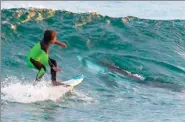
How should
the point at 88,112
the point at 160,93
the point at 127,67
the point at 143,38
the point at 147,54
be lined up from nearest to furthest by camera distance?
the point at 88,112
the point at 160,93
the point at 127,67
the point at 147,54
the point at 143,38

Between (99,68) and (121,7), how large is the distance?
939 cm

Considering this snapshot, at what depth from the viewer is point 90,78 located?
13.3 metres

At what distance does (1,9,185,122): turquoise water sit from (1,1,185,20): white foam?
3.66ft

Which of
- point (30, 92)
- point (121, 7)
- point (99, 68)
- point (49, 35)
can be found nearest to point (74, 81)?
point (30, 92)

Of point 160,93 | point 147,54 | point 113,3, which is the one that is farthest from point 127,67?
point 113,3

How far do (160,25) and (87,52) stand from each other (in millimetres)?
4980

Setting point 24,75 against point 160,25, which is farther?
point 160,25

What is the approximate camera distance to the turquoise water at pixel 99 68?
32.2 feet

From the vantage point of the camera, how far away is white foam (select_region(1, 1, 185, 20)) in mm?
20562

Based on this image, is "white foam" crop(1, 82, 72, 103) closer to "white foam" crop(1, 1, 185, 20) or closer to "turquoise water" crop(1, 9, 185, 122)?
"turquoise water" crop(1, 9, 185, 122)

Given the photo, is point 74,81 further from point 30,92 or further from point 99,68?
point 99,68

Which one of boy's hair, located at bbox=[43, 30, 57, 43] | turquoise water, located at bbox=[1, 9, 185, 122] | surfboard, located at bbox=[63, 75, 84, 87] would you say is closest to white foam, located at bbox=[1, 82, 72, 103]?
turquoise water, located at bbox=[1, 9, 185, 122]

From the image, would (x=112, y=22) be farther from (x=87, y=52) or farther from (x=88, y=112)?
(x=88, y=112)

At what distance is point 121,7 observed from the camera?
2320 centimetres
